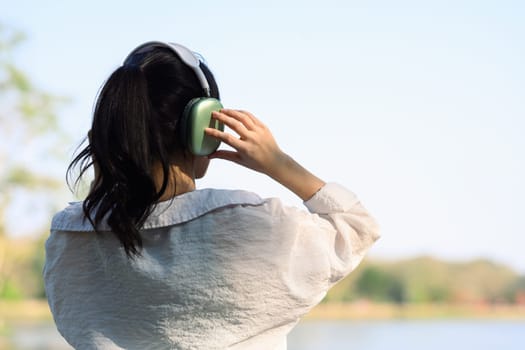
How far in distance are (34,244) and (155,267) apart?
14321 millimetres

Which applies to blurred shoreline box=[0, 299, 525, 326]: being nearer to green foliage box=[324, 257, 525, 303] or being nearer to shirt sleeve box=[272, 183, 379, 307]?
green foliage box=[324, 257, 525, 303]

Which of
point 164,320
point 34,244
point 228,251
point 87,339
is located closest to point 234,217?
point 228,251

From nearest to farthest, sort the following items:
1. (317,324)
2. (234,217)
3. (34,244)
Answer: (234,217) → (34,244) → (317,324)

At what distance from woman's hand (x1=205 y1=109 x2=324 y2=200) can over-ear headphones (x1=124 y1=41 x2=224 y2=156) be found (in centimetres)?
1

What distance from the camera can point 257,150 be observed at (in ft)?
3.15

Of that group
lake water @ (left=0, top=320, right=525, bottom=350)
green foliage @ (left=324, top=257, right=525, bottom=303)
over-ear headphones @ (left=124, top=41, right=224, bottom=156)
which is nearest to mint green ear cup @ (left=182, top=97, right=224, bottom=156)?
over-ear headphones @ (left=124, top=41, right=224, bottom=156)

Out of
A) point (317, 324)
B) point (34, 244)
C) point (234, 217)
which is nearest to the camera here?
point (234, 217)

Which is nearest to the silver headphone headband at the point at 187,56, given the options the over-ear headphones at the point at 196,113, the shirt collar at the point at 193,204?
the over-ear headphones at the point at 196,113

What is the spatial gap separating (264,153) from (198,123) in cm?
9

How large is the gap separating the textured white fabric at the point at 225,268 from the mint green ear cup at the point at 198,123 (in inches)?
2.2

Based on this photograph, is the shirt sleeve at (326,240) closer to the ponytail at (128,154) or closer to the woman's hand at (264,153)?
the woman's hand at (264,153)

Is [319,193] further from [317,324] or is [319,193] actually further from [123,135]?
[317,324]

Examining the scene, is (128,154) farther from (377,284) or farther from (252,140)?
(377,284)

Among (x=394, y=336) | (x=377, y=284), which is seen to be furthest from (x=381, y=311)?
(x=394, y=336)
